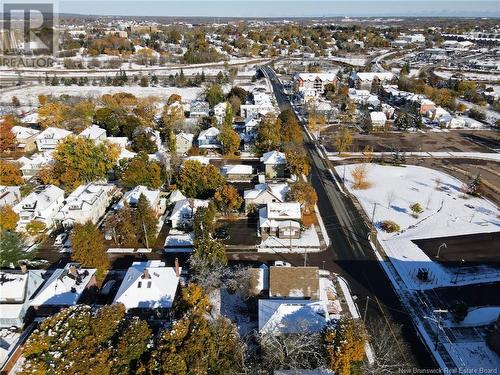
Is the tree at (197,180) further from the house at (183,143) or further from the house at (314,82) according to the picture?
the house at (314,82)

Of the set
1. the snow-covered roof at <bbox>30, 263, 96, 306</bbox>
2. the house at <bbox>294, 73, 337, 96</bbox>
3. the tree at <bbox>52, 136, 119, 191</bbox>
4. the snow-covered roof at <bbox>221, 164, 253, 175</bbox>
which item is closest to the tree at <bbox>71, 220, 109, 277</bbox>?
the snow-covered roof at <bbox>30, 263, 96, 306</bbox>

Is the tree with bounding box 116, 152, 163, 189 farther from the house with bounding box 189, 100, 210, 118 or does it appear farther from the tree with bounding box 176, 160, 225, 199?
the house with bounding box 189, 100, 210, 118

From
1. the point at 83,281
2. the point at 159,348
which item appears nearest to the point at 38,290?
the point at 83,281

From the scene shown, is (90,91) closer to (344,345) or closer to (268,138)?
(268,138)

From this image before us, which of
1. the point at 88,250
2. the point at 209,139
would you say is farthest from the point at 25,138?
the point at 88,250

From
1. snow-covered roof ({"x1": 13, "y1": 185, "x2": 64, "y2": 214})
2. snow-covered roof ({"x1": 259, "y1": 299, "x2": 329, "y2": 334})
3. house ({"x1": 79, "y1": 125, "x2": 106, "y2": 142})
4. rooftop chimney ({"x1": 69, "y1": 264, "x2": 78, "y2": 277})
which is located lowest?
snow-covered roof ({"x1": 259, "y1": 299, "x2": 329, "y2": 334})
